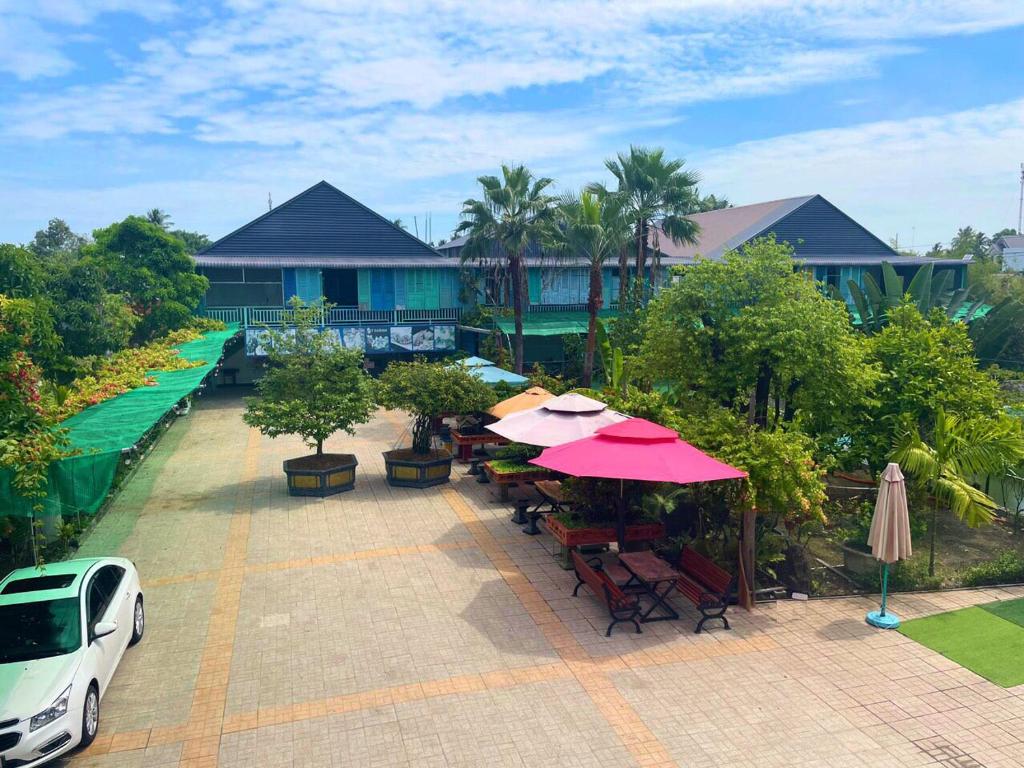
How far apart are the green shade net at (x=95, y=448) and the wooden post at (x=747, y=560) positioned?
971cm

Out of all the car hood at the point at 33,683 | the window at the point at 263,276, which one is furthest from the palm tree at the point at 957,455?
the window at the point at 263,276

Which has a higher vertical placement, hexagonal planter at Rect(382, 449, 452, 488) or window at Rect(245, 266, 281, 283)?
window at Rect(245, 266, 281, 283)

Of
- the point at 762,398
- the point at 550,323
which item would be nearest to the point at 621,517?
the point at 762,398

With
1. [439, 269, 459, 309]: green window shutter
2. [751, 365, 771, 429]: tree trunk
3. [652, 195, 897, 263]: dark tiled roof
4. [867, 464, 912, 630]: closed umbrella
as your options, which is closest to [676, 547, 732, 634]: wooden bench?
[867, 464, 912, 630]: closed umbrella

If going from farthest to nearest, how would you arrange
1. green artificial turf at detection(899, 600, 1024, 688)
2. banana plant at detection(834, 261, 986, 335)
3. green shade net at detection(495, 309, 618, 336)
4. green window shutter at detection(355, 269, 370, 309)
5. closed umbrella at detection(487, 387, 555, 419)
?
1. green window shutter at detection(355, 269, 370, 309)
2. green shade net at detection(495, 309, 618, 336)
3. banana plant at detection(834, 261, 986, 335)
4. closed umbrella at detection(487, 387, 555, 419)
5. green artificial turf at detection(899, 600, 1024, 688)

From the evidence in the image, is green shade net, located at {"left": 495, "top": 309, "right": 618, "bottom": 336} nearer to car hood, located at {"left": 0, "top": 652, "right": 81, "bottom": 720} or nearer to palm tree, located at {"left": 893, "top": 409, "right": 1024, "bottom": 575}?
palm tree, located at {"left": 893, "top": 409, "right": 1024, "bottom": 575}

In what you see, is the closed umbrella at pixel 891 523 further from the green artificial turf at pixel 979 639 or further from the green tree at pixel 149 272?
the green tree at pixel 149 272

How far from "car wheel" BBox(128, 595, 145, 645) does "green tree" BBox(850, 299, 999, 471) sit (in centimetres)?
1200

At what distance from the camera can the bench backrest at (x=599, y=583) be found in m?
10.2

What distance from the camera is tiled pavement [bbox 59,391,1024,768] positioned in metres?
7.54

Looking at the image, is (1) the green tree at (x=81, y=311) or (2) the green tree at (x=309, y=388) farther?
(1) the green tree at (x=81, y=311)

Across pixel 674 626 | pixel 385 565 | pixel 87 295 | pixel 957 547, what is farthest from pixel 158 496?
pixel 957 547

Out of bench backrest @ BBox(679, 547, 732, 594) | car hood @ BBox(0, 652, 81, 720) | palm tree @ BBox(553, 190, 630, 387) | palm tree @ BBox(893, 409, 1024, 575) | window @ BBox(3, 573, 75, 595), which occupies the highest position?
palm tree @ BBox(553, 190, 630, 387)

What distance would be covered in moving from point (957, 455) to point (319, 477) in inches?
491
